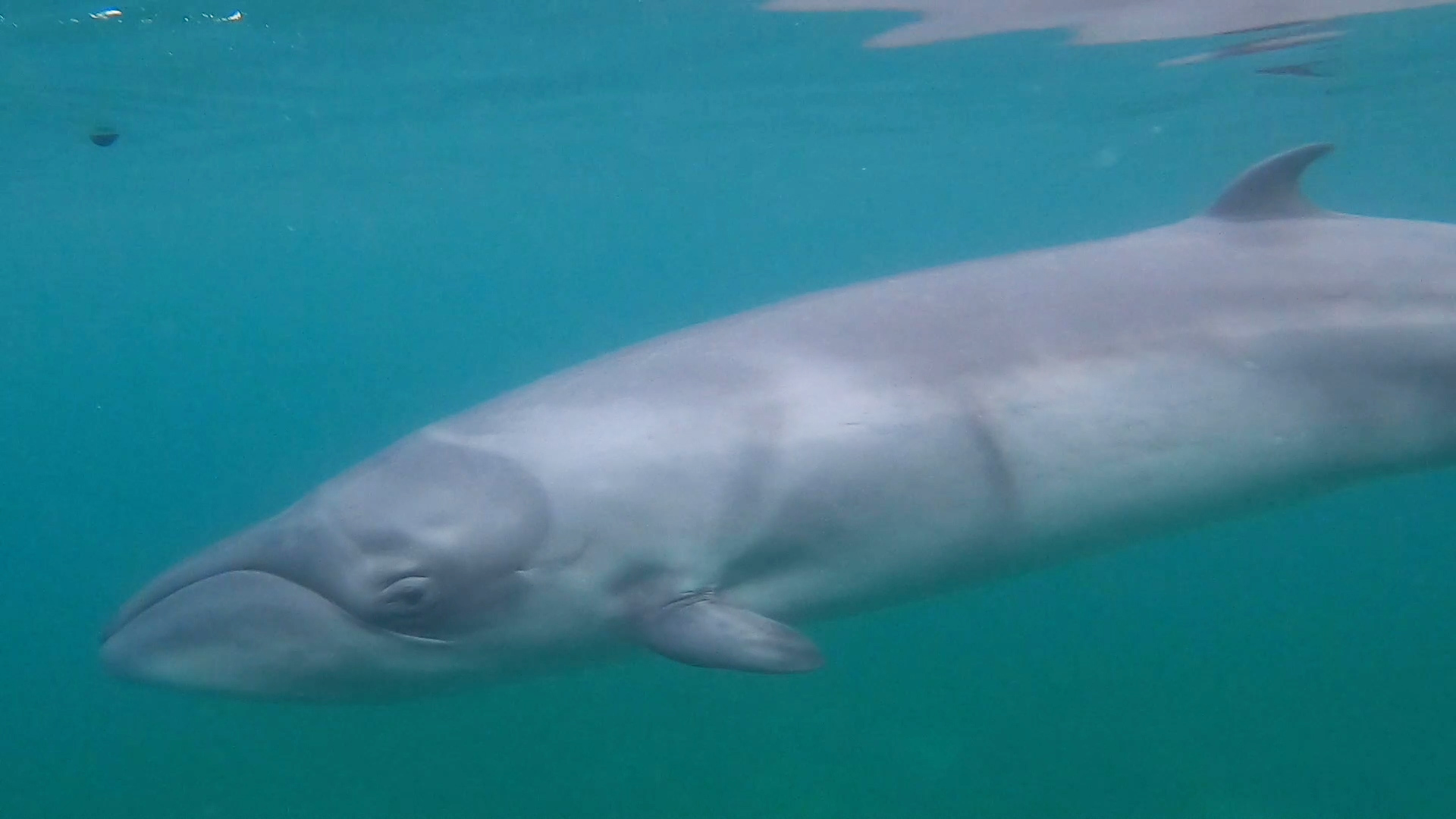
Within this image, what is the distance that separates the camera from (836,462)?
19.5 ft

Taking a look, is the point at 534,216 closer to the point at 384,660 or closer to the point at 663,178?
the point at 663,178

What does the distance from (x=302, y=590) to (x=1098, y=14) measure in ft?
56.0

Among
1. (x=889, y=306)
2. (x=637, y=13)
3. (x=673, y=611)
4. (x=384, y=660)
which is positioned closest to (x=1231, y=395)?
(x=889, y=306)

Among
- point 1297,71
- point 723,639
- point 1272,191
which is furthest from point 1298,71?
point 723,639

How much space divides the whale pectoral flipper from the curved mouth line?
3.59 feet

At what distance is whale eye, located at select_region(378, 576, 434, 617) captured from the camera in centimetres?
539

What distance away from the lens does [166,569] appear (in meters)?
5.82

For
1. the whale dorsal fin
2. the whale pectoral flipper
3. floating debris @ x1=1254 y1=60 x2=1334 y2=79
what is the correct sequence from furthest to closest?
floating debris @ x1=1254 y1=60 x2=1334 y2=79 → the whale dorsal fin → the whale pectoral flipper

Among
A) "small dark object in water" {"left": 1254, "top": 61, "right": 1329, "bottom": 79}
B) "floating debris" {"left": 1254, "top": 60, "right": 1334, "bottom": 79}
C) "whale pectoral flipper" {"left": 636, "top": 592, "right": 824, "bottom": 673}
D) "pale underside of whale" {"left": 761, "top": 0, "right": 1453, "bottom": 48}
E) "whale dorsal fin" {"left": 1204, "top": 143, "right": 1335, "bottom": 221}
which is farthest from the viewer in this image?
"small dark object in water" {"left": 1254, "top": 61, "right": 1329, "bottom": 79}

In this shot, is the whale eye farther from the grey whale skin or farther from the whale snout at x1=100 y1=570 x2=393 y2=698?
the whale snout at x1=100 y1=570 x2=393 y2=698

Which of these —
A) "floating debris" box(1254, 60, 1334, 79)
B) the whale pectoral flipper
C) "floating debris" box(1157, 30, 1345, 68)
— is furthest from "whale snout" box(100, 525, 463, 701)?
"floating debris" box(1254, 60, 1334, 79)

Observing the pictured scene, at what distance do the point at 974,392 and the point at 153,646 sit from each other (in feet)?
14.3

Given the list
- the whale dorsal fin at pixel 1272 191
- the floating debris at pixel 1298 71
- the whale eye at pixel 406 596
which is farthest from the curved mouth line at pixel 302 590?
the floating debris at pixel 1298 71

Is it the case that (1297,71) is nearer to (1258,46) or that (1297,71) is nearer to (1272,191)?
(1258,46)
